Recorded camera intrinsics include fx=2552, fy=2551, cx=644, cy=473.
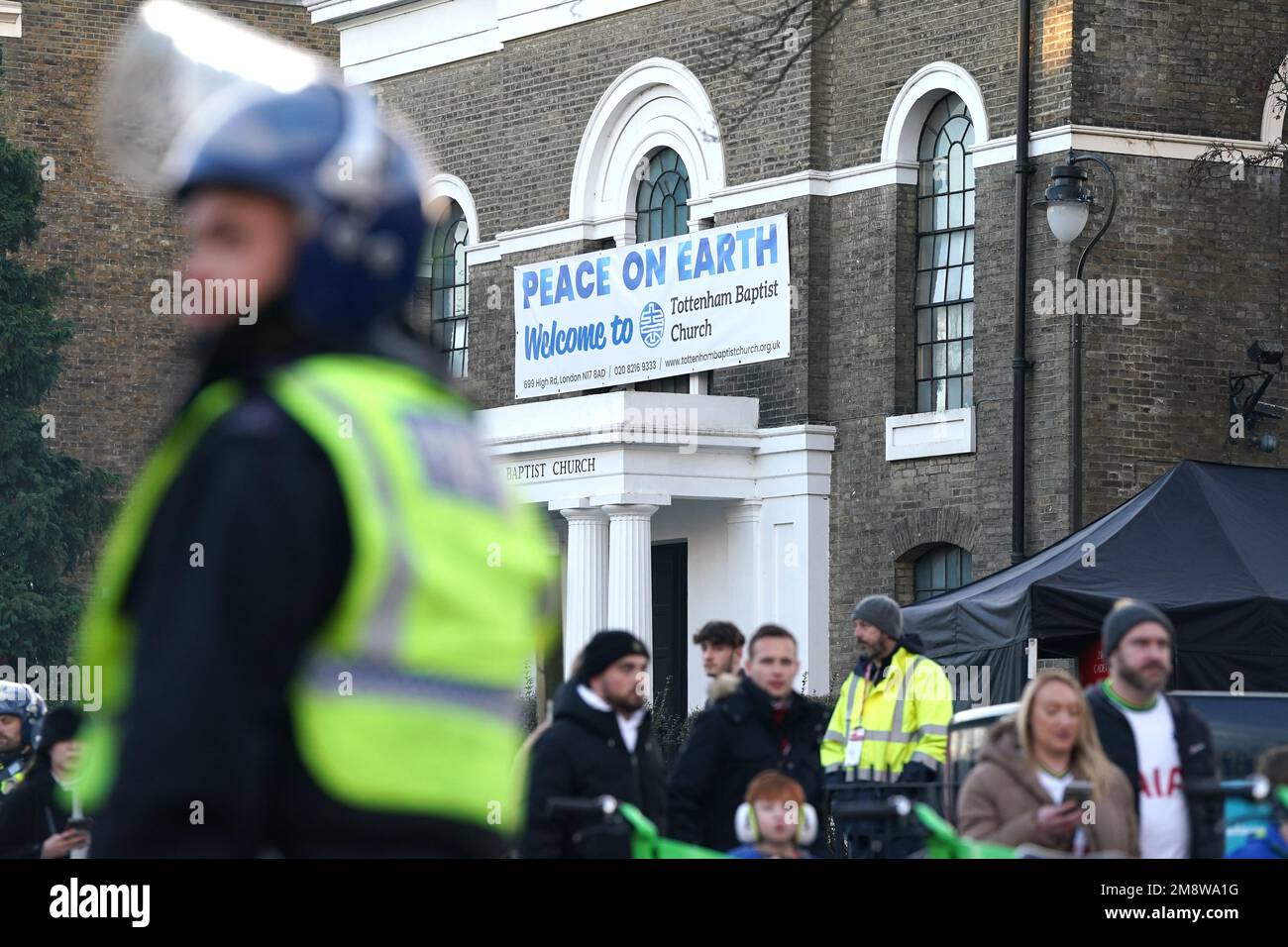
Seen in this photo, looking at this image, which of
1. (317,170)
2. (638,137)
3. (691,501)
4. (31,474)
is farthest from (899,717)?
(31,474)

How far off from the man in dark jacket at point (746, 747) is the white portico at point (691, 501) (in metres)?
17.8

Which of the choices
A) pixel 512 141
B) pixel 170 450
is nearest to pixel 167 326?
pixel 512 141

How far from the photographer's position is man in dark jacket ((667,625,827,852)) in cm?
1048

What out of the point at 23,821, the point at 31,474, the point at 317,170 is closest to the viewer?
the point at 317,170

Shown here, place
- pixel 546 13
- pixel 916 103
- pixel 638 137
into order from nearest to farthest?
1. pixel 916 103
2. pixel 638 137
3. pixel 546 13

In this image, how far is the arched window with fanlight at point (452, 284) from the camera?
34.9 metres

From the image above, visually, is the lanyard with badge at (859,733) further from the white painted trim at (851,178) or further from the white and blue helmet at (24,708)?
the white painted trim at (851,178)

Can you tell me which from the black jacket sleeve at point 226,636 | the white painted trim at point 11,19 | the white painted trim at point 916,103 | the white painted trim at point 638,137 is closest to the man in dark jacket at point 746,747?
the black jacket sleeve at point 226,636

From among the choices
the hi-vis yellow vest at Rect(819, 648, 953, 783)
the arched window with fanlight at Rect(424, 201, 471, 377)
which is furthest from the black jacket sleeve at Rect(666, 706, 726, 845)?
→ the arched window with fanlight at Rect(424, 201, 471, 377)

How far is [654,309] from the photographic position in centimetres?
3106

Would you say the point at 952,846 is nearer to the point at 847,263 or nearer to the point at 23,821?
the point at 23,821

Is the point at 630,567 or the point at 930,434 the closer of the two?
the point at 930,434

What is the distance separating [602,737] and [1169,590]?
11494mm
